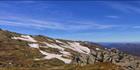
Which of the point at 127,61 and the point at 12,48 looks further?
the point at 12,48

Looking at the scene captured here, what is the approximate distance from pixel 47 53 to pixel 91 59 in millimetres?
74265

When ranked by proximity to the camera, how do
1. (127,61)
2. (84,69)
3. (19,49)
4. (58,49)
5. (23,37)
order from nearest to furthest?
(84,69), (127,61), (19,49), (58,49), (23,37)

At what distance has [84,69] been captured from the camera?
65.3 metres

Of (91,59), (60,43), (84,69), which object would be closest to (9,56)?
(60,43)

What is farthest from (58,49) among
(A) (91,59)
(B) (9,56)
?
(A) (91,59)

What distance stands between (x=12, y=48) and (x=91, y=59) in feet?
257

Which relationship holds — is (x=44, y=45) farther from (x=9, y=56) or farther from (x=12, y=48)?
(x=9, y=56)

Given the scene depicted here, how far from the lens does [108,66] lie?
65.8 m

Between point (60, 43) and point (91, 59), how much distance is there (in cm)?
10664

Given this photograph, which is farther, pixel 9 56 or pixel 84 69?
pixel 9 56

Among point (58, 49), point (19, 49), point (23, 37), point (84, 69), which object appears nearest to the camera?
point (84, 69)

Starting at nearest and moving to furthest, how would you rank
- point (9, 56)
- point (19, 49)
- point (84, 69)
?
1. point (84, 69)
2. point (9, 56)
3. point (19, 49)

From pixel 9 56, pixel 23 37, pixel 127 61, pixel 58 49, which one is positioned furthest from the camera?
pixel 23 37

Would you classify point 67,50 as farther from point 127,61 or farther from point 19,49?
point 127,61
